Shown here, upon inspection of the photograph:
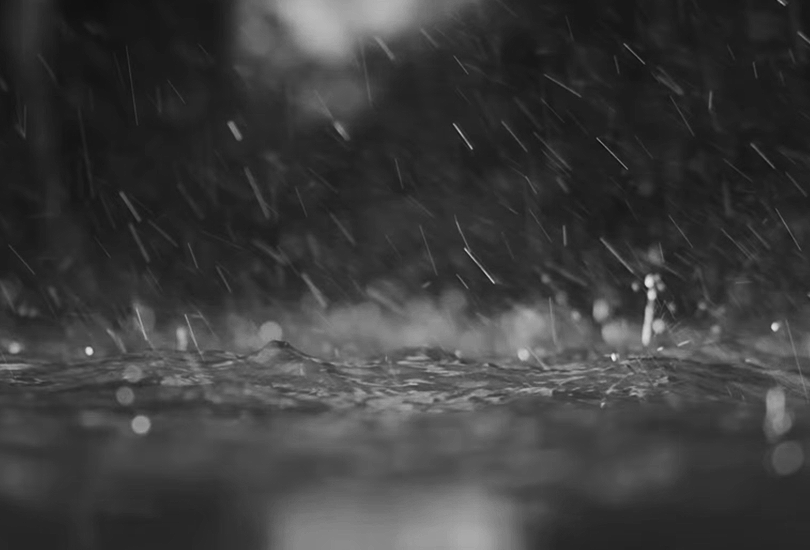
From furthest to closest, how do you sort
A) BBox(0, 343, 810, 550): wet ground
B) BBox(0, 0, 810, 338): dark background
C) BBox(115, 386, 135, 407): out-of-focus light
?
BBox(115, 386, 135, 407): out-of-focus light < BBox(0, 343, 810, 550): wet ground < BBox(0, 0, 810, 338): dark background

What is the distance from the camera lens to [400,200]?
180 inches

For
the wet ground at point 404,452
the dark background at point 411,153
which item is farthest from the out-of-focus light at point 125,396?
the dark background at point 411,153

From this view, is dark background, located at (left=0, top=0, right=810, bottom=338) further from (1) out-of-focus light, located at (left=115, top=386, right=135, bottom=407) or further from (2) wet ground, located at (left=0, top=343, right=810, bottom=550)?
(1) out-of-focus light, located at (left=115, top=386, right=135, bottom=407)

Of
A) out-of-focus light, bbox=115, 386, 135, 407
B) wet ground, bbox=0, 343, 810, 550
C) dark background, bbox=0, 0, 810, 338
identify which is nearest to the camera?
dark background, bbox=0, 0, 810, 338

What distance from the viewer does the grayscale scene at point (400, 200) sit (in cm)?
431

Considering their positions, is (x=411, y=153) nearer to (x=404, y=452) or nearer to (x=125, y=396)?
(x=125, y=396)

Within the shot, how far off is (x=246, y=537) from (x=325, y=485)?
444 centimetres

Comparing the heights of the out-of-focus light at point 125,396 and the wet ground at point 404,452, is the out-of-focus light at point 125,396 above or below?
above

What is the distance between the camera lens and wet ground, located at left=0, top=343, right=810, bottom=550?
215 inches

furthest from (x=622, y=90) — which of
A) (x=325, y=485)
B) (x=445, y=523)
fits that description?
(x=445, y=523)

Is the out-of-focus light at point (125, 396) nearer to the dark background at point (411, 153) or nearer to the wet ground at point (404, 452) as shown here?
the wet ground at point (404, 452)

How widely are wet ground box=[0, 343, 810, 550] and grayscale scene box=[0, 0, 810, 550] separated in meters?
0.07

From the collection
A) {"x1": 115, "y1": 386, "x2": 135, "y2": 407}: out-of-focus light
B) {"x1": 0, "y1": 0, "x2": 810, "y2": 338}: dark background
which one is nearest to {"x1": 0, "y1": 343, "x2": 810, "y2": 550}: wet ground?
{"x1": 115, "y1": 386, "x2": 135, "y2": 407}: out-of-focus light

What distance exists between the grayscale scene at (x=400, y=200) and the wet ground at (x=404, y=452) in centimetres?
7
